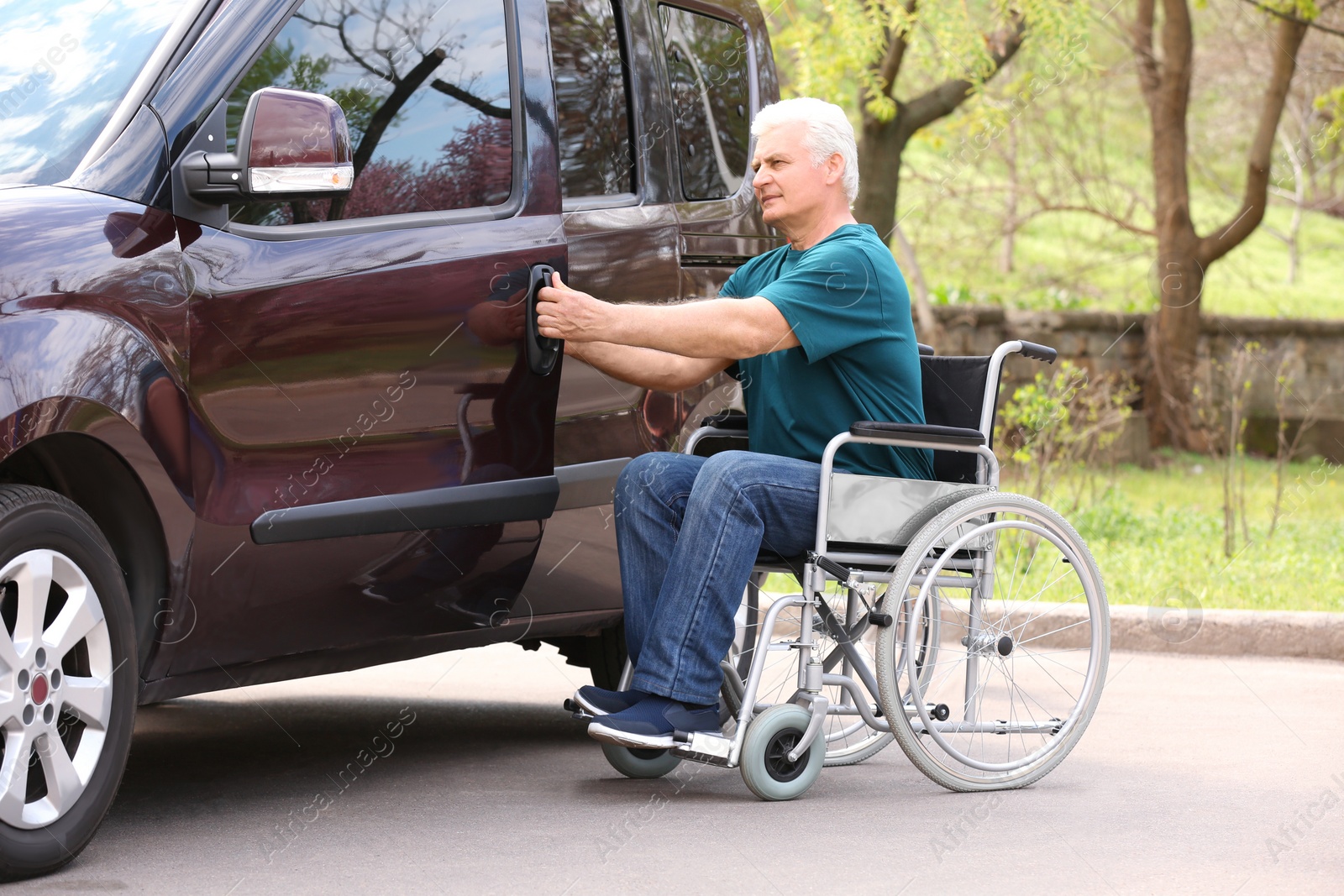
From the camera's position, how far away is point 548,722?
5496 mm

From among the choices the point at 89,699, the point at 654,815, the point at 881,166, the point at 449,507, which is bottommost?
the point at 654,815

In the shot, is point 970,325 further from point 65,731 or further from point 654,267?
point 65,731

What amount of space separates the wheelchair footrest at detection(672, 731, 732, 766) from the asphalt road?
145mm

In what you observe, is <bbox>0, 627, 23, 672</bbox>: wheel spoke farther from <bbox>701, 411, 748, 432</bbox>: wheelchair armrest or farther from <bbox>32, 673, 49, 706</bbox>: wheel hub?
<bbox>701, 411, 748, 432</bbox>: wheelchair armrest

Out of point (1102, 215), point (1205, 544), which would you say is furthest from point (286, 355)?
point (1102, 215)

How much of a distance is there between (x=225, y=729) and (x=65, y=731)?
195 centimetres

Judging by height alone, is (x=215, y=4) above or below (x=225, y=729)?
above

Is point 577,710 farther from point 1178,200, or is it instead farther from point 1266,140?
point 1178,200

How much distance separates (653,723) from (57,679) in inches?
52.9

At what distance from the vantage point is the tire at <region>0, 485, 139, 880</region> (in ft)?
10.2

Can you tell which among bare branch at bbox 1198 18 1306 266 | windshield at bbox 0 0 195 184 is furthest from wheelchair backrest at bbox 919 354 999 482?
bare branch at bbox 1198 18 1306 266

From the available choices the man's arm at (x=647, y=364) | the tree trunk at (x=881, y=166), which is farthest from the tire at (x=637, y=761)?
the tree trunk at (x=881, y=166)

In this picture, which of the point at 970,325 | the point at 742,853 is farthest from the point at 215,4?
the point at 970,325

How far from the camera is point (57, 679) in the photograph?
321cm
